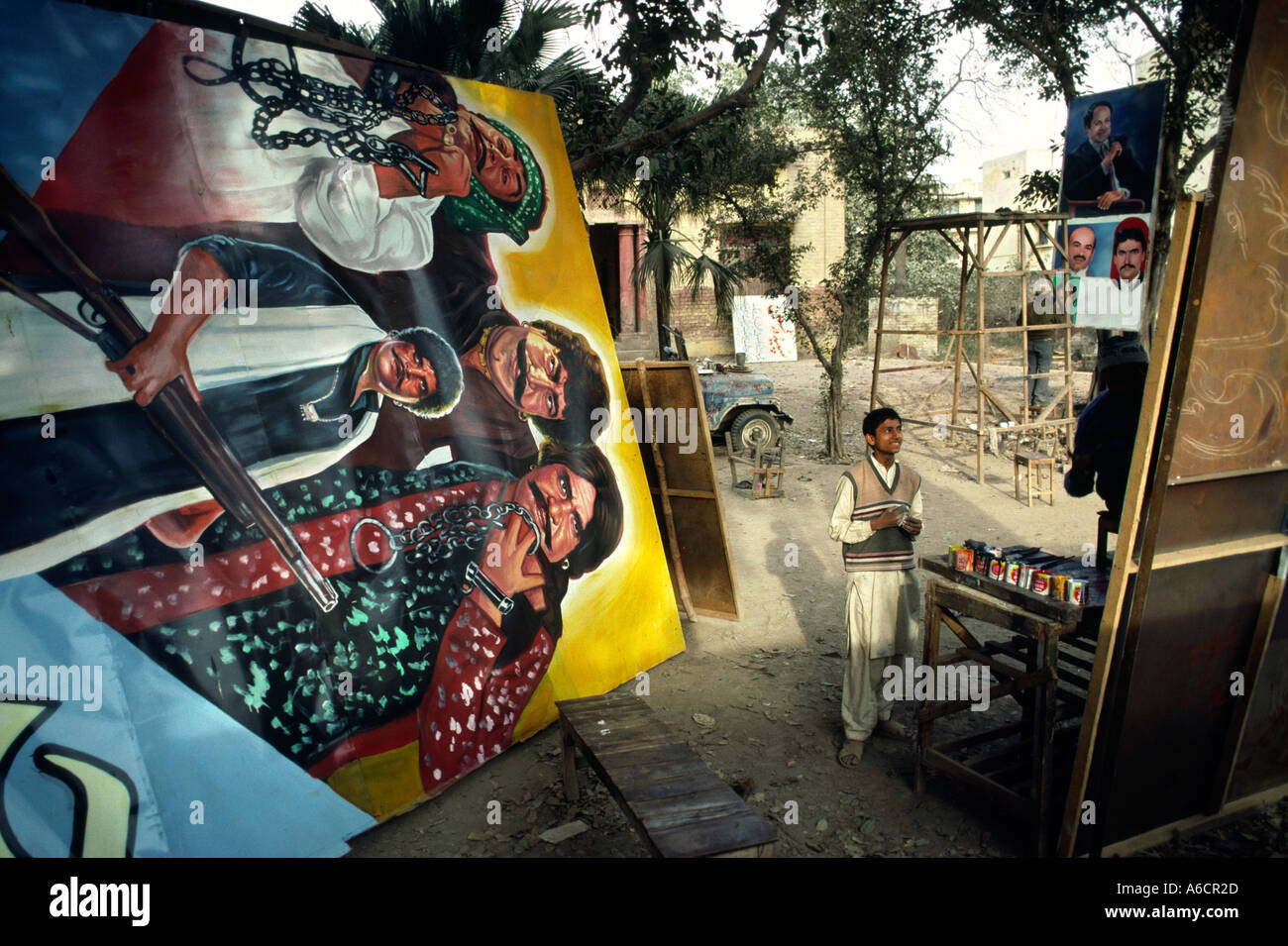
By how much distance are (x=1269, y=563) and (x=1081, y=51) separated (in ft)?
29.2

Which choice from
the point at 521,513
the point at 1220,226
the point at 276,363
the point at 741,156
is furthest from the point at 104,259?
the point at 741,156

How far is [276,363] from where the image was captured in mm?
3865

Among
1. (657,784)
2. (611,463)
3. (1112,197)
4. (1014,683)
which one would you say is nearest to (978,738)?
(1014,683)

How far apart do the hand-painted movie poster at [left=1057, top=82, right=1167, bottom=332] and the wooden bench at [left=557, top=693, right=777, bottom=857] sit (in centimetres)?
832

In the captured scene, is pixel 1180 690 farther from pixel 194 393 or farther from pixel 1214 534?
pixel 194 393

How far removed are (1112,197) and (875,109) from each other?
3088 mm

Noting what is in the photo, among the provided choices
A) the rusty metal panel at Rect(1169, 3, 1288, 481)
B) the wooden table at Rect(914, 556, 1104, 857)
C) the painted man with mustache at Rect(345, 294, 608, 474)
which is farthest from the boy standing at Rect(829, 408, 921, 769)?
the painted man with mustache at Rect(345, 294, 608, 474)

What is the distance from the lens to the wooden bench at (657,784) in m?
3.01

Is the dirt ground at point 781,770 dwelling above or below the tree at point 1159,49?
below

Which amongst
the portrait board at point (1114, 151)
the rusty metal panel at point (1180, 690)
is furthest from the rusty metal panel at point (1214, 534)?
the portrait board at point (1114, 151)

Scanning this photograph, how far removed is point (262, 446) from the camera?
148 inches

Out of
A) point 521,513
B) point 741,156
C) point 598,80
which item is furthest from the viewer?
point 741,156

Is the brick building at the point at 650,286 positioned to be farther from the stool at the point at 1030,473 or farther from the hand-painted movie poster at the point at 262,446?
the hand-painted movie poster at the point at 262,446
